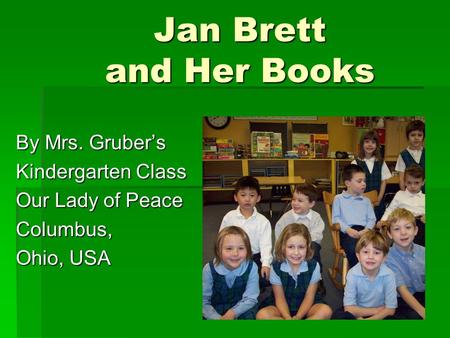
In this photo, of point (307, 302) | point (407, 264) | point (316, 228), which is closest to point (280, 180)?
point (316, 228)

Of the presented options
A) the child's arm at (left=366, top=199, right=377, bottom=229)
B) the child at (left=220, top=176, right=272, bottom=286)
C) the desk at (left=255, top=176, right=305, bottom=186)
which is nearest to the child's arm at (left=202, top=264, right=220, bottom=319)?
the child at (left=220, top=176, right=272, bottom=286)

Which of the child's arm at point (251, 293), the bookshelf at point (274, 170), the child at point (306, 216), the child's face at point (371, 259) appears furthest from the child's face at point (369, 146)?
the child's arm at point (251, 293)

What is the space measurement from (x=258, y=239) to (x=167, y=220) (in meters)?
0.46

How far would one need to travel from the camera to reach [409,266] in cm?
213

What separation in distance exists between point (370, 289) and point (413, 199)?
49 centimetres

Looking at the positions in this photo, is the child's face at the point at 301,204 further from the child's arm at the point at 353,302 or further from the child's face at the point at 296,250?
the child's arm at the point at 353,302

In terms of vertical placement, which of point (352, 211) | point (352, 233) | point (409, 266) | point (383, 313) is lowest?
point (383, 313)

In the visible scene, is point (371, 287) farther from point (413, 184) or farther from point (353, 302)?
point (413, 184)

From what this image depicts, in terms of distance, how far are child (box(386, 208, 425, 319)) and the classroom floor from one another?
30 centimetres

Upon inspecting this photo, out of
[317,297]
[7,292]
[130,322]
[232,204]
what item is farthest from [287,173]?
[7,292]

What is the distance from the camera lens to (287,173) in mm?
2188

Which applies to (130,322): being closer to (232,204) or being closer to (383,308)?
(232,204)

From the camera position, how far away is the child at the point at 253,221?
6.98ft

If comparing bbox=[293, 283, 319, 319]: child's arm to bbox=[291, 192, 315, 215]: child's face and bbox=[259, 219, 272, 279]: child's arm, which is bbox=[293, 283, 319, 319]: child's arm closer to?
A: bbox=[259, 219, 272, 279]: child's arm
